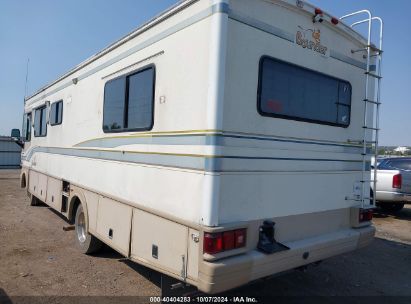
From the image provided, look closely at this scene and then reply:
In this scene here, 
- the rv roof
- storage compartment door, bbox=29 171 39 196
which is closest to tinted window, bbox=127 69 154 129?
the rv roof

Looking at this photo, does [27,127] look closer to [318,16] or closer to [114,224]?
[114,224]

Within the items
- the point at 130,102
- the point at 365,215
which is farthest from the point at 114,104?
the point at 365,215

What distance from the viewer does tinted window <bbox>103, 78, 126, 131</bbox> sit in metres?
4.75

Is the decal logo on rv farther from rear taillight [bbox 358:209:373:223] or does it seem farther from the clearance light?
rear taillight [bbox 358:209:373:223]

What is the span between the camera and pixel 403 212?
11789 mm

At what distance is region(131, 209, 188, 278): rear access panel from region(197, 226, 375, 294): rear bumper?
13.8 inches

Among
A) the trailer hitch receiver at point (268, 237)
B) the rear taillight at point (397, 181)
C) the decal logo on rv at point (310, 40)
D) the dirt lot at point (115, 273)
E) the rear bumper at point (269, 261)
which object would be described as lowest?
the dirt lot at point (115, 273)

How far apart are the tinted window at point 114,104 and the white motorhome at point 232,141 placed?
0.08 feet

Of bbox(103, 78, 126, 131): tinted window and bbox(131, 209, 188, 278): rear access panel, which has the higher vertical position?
bbox(103, 78, 126, 131): tinted window

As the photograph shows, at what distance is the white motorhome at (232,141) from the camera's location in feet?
10.9

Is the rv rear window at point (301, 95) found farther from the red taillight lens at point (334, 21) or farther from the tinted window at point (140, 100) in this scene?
the tinted window at point (140, 100)

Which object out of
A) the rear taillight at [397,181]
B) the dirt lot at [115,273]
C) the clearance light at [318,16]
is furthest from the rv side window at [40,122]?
the rear taillight at [397,181]

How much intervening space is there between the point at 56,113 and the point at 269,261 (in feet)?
18.4

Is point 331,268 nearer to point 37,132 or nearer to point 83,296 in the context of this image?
point 83,296
